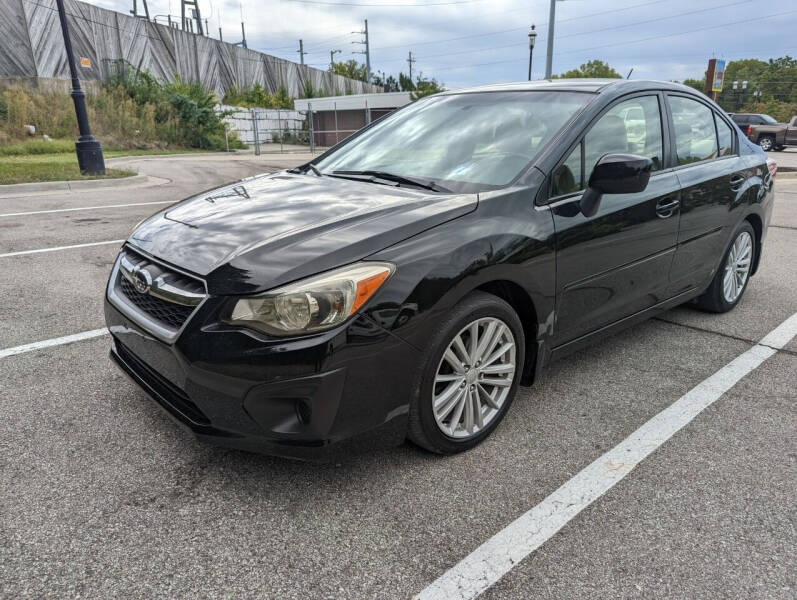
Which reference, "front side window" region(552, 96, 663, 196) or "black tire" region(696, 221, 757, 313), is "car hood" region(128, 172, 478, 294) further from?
"black tire" region(696, 221, 757, 313)

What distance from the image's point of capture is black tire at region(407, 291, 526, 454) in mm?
2285

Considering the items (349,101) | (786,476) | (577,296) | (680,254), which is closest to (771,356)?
(680,254)

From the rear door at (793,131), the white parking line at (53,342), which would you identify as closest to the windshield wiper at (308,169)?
the white parking line at (53,342)

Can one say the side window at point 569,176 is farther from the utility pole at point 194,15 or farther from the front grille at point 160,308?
the utility pole at point 194,15

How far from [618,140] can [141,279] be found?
2555 millimetres

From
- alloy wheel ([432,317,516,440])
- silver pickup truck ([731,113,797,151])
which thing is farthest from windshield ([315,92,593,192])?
silver pickup truck ([731,113,797,151])

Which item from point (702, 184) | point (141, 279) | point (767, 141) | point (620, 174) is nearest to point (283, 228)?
point (141, 279)

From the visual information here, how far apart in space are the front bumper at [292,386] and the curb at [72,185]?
33.1ft

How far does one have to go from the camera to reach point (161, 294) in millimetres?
2297

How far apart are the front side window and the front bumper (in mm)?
1291

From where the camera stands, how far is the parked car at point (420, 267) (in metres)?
2.06

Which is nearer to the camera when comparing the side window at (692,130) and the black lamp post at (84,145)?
the side window at (692,130)

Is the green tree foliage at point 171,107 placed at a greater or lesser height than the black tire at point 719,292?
greater

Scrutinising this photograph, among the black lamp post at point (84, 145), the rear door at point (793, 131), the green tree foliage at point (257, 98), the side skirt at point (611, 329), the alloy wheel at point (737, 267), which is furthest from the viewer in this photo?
the green tree foliage at point (257, 98)
